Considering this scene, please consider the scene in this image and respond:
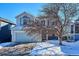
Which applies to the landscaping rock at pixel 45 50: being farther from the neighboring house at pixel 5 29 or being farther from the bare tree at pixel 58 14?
the neighboring house at pixel 5 29

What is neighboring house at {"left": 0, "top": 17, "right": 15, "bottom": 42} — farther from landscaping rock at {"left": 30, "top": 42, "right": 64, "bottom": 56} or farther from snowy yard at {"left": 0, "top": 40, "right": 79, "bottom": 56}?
landscaping rock at {"left": 30, "top": 42, "right": 64, "bottom": 56}

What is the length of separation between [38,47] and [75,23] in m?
0.56

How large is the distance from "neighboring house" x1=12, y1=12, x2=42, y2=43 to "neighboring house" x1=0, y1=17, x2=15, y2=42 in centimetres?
6

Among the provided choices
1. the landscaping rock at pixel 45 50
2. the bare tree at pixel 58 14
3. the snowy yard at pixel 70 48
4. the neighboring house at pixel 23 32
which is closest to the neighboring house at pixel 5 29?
the neighboring house at pixel 23 32

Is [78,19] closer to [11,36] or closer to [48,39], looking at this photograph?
[48,39]

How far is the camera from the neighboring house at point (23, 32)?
9.62 feet

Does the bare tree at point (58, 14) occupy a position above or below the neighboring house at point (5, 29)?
above

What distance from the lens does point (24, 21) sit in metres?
2.95

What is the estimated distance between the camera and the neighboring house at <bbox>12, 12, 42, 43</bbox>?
2.93m

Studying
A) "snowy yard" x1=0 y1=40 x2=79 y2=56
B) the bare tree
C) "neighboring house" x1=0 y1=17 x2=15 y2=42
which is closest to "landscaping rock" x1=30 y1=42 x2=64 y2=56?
"snowy yard" x1=0 y1=40 x2=79 y2=56

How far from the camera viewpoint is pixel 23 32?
2951mm

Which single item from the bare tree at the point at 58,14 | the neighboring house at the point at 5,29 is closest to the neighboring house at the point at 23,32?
the neighboring house at the point at 5,29

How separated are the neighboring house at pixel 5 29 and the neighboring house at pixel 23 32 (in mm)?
63

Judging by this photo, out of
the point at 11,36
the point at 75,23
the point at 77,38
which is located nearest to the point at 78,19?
the point at 75,23
